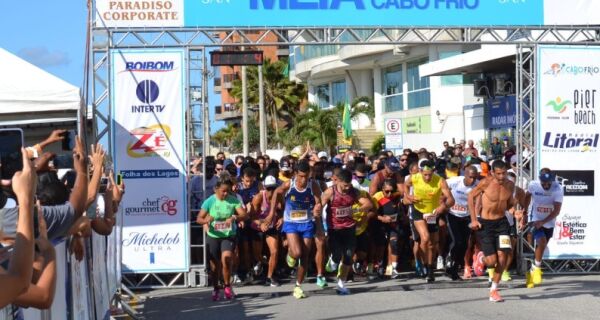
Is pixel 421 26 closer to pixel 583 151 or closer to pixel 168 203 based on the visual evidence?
pixel 583 151

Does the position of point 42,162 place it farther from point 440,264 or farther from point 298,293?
point 440,264

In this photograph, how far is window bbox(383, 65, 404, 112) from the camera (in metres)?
57.6

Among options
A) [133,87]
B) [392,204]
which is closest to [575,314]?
[392,204]

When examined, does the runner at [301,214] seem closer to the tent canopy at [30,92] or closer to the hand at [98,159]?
the tent canopy at [30,92]

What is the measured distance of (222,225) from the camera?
14.3m

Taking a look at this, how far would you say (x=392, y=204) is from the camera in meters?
17.0

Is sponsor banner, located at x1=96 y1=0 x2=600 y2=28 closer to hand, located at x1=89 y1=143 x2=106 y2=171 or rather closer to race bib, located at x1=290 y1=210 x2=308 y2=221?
race bib, located at x1=290 y1=210 x2=308 y2=221

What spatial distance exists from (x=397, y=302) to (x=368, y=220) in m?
3.36

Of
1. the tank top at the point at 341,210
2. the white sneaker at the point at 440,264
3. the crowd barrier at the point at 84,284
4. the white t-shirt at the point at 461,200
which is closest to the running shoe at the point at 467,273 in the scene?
the white t-shirt at the point at 461,200

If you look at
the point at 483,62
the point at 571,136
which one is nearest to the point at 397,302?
the point at 571,136

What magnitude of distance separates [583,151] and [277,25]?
5498 millimetres

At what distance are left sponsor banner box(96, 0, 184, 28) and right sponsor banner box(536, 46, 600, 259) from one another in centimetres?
593

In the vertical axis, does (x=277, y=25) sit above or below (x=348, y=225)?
above

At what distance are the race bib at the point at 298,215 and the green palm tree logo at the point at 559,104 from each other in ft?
15.3
